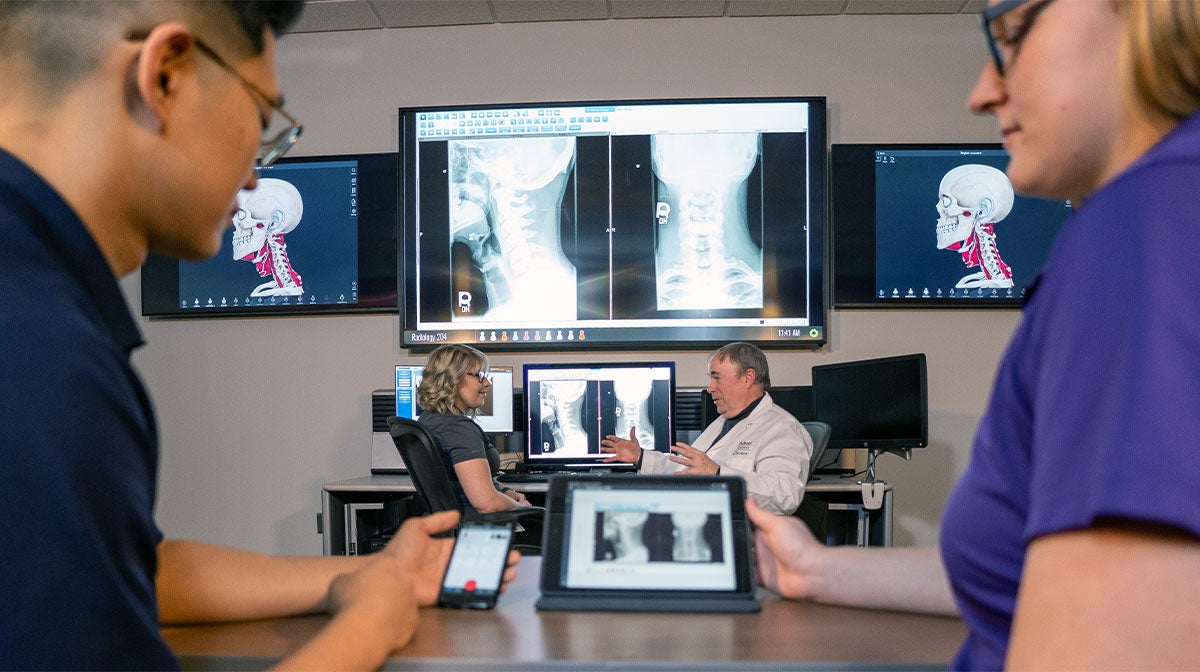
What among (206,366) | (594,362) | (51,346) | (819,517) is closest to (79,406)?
(51,346)

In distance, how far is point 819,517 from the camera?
11.9 feet

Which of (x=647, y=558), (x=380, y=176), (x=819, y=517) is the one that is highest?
(x=380, y=176)

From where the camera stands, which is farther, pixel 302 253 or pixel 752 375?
pixel 302 253

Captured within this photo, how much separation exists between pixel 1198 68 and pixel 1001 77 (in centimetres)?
18

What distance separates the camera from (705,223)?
14.3ft

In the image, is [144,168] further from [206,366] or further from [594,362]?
[206,366]

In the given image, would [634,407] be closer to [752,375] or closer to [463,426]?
[752,375]

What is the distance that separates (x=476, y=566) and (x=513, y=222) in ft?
11.3

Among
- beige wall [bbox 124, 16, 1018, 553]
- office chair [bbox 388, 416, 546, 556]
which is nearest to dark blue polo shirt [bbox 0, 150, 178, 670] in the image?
office chair [bbox 388, 416, 546, 556]

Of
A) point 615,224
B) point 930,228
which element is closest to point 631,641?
point 615,224

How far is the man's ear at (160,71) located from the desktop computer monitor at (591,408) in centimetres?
340

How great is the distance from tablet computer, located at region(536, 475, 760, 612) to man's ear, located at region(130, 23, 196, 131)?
23.3 inches

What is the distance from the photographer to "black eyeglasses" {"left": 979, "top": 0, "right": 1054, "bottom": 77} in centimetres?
58

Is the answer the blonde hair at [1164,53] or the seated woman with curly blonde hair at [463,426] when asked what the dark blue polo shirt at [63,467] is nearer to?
the blonde hair at [1164,53]
